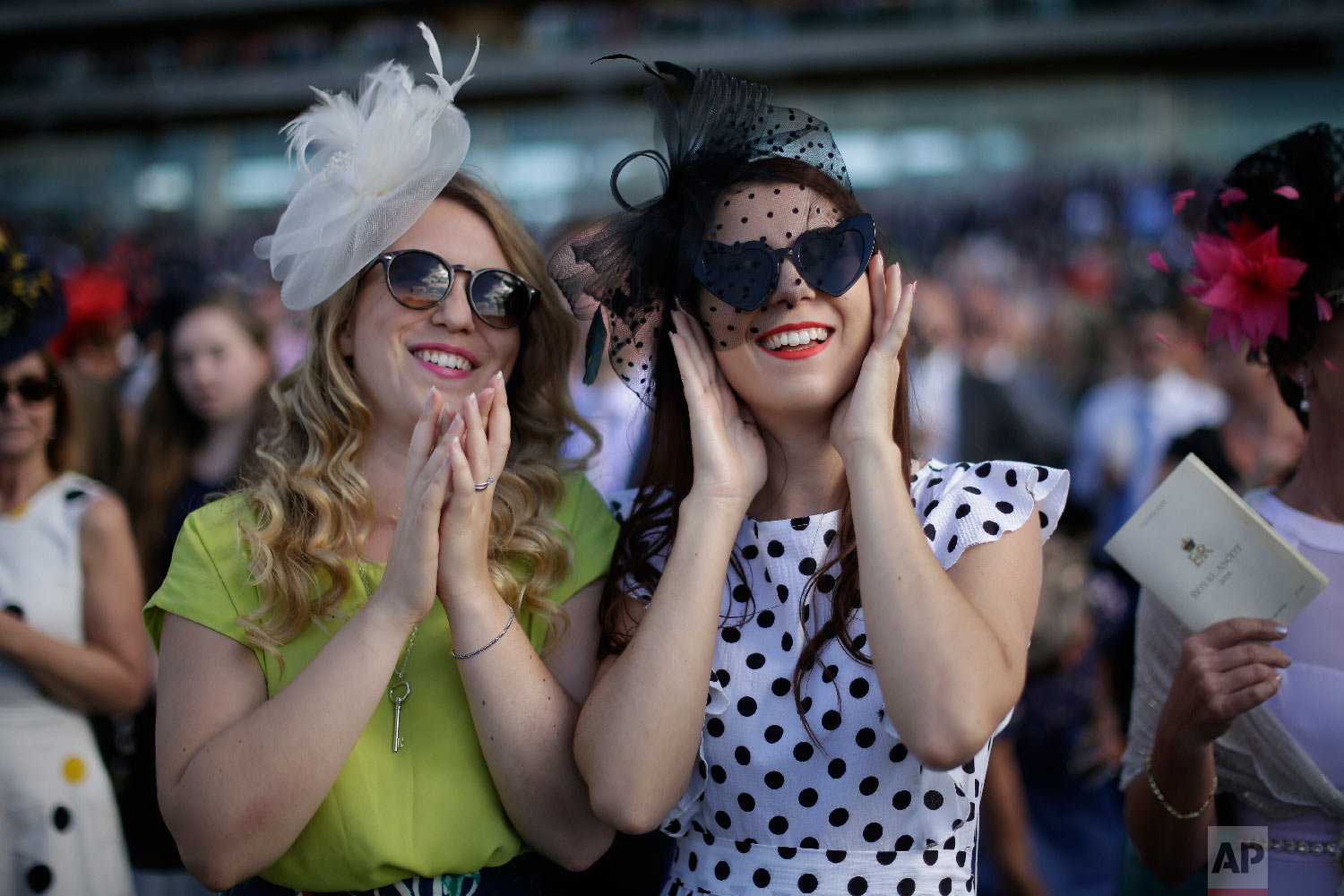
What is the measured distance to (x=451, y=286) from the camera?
2.10m

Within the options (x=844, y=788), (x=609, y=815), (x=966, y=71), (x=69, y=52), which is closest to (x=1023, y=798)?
(x=844, y=788)

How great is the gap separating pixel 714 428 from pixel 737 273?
30 cm

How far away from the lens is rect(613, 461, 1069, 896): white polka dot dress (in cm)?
186

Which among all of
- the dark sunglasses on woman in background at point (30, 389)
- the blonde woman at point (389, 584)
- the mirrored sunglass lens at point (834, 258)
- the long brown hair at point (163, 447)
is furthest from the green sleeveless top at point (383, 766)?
the long brown hair at point (163, 447)

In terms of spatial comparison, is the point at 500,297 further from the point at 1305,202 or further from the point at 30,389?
the point at 1305,202

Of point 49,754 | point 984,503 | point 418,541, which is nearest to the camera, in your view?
point 418,541

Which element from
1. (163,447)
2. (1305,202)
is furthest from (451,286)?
(163,447)

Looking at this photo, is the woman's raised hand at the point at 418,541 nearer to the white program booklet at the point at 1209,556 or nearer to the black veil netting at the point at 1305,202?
the white program booklet at the point at 1209,556

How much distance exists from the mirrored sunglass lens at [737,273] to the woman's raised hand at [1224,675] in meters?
1.12

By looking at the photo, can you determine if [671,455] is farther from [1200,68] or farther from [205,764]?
[1200,68]

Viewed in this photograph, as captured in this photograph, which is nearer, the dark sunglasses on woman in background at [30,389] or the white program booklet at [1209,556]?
the white program booklet at [1209,556]

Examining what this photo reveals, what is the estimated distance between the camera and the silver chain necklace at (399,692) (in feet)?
6.39

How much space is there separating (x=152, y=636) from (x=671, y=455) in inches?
44.0

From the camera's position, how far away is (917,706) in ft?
5.41
